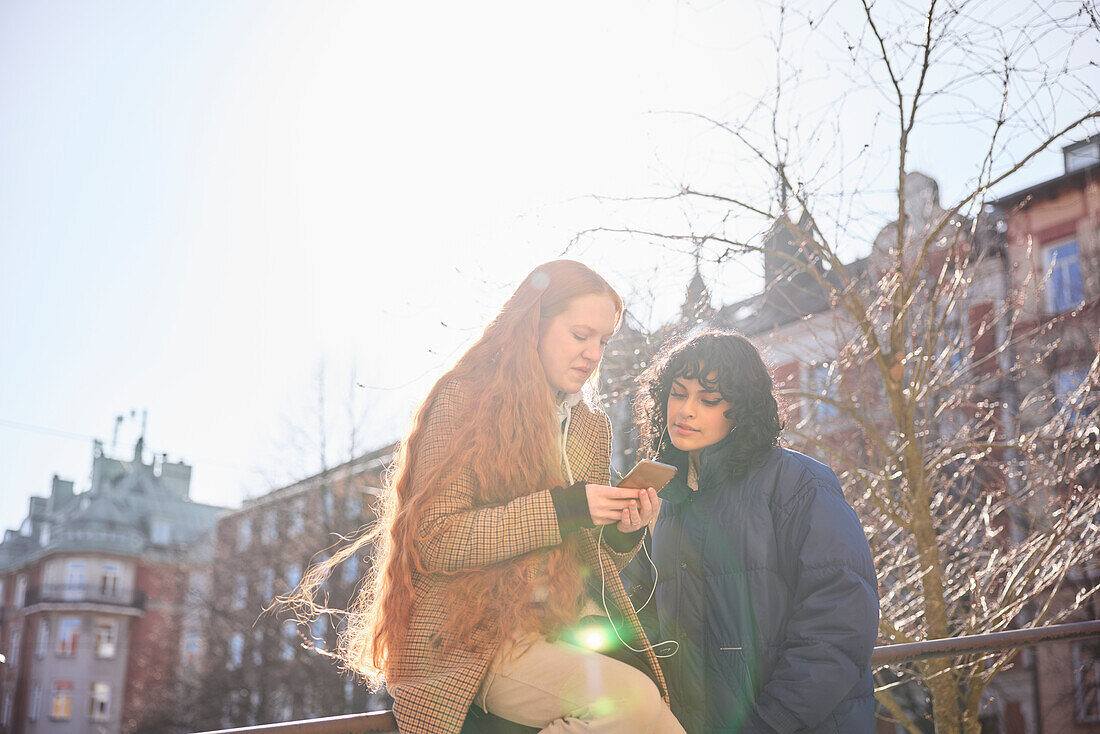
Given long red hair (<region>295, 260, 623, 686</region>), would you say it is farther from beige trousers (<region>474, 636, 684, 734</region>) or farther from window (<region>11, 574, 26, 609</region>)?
window (<region>11, 574, 26, 609</region>)

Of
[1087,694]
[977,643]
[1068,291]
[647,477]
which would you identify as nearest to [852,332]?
[977,643]

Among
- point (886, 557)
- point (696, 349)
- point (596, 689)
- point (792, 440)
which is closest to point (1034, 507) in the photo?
point (886, 557)

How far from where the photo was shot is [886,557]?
5.55m

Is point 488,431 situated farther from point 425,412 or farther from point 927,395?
point 927,395

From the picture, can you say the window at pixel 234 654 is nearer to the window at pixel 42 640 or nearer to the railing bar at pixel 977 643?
the window at pixel 42 640

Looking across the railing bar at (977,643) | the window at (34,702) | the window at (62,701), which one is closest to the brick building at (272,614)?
the railing bar at (977,643)

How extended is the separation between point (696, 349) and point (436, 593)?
1055 mm

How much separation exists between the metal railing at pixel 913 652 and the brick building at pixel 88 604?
40.0m

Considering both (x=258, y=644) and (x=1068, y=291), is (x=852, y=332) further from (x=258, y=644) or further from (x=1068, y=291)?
(x=258, y=644)

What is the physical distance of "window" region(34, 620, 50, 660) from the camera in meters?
43.2

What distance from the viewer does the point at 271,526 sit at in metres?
25.7

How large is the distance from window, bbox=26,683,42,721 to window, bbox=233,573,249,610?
75.4 ft

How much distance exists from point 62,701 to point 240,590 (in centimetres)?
2245

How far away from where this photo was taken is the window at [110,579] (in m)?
44.0
